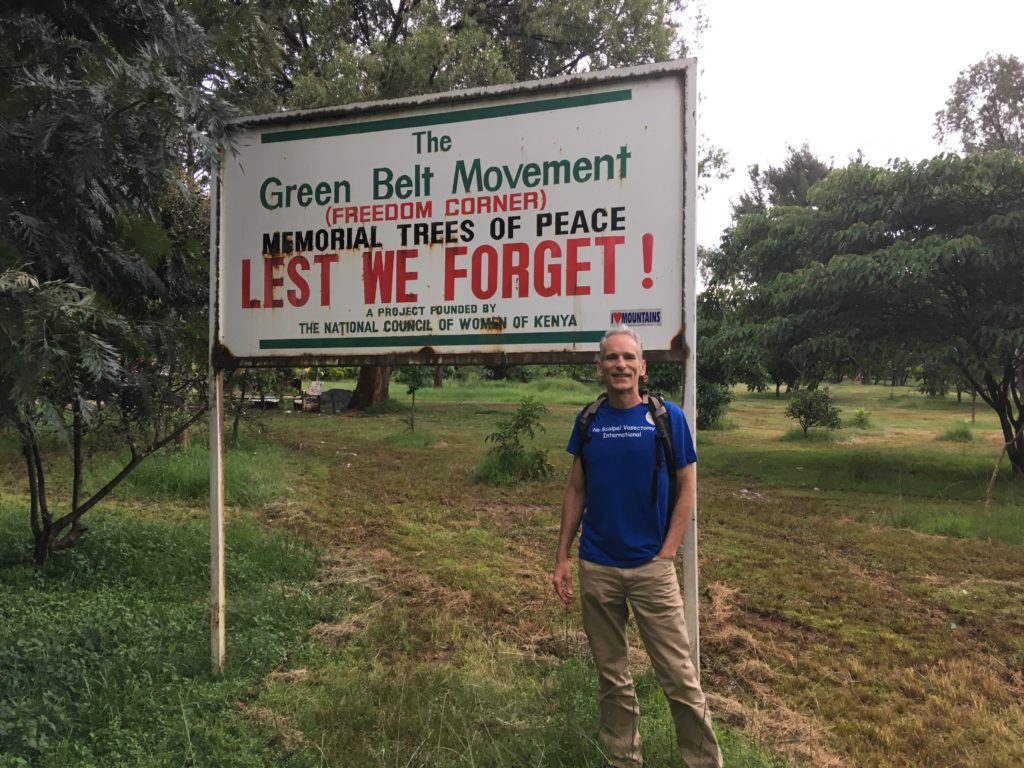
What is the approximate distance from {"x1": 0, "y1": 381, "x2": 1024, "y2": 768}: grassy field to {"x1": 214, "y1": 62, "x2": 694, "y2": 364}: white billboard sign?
1.54 metres

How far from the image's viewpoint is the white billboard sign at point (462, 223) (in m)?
2.78

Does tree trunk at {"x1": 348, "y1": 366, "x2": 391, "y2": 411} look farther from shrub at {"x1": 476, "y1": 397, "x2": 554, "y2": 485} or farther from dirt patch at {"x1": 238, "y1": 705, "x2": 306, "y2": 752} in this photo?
dirt patch at {"x1": 238, "y1": 705, "x2": 306, "y2": 752}

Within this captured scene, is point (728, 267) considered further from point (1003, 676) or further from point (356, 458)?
point (1003, 676)

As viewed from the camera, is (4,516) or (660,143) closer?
(660,143)

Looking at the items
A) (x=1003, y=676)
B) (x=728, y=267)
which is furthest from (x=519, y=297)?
(x=728, y=267)

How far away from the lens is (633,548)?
2.47 meters

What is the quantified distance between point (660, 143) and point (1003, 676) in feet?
11.2

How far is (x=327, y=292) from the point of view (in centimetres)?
323

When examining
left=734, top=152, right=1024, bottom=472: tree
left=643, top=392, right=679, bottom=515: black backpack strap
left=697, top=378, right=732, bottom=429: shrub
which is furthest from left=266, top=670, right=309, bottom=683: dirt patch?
left=697, top=378, right=732, bottom=429: shrub

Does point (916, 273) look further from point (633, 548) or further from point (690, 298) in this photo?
point (633, 548)

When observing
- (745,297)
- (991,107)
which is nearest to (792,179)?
(991,107)

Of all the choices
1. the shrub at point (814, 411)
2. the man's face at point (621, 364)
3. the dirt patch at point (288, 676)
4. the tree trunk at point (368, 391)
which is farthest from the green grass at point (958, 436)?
the dirt patch at point (288, 676)

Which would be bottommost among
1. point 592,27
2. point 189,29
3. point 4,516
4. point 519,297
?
point 4,516

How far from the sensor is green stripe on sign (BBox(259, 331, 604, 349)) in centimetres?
285
